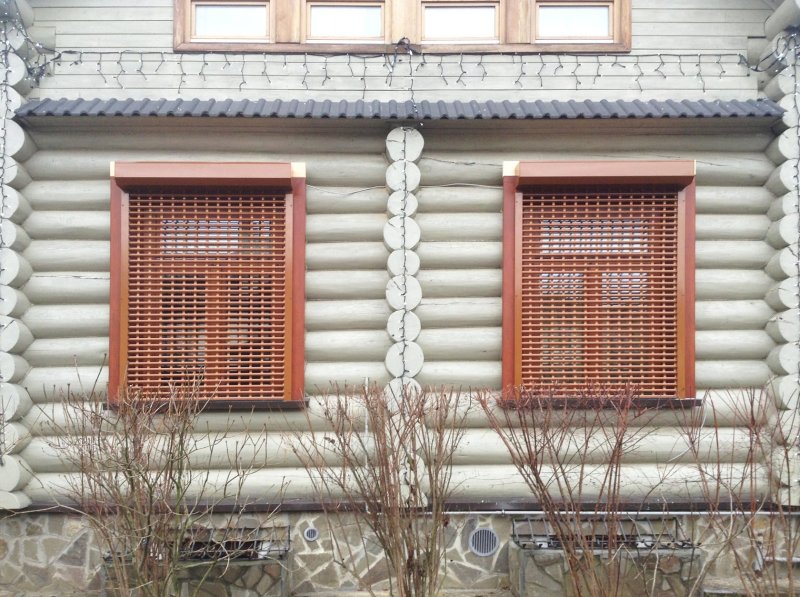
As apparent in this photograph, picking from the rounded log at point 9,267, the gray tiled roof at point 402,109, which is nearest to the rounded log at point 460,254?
the gray tiled roof at point 402,109

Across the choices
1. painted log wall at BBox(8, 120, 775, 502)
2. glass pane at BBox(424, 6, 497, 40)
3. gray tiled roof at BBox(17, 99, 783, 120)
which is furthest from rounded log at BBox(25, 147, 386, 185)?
glass pane at BBox(424, 6, 497, 40)

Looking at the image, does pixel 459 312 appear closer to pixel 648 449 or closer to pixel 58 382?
pixel 648 449

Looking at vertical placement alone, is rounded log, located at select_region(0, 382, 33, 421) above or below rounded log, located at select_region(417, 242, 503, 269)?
below

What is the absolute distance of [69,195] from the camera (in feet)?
20.1

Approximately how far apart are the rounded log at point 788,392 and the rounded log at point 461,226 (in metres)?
3.00

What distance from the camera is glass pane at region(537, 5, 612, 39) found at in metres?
6.45

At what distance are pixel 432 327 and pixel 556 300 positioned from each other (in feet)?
4.11

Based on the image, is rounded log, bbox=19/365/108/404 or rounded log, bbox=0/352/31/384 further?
rounded log, bbox=19/365/108/404

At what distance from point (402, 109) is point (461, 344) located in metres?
2.36

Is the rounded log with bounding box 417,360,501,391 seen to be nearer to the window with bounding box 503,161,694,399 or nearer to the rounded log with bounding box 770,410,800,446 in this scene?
the window with bounding box 503,161,694,399

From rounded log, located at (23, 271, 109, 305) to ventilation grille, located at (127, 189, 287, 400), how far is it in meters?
0.37

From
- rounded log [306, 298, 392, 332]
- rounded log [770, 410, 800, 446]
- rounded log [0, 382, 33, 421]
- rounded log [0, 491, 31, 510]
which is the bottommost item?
rounded log [0, 491, 31, 510]

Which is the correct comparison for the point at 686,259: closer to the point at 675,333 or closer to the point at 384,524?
the point at 675,333

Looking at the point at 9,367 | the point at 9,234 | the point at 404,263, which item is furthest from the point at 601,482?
the point at 9,234
